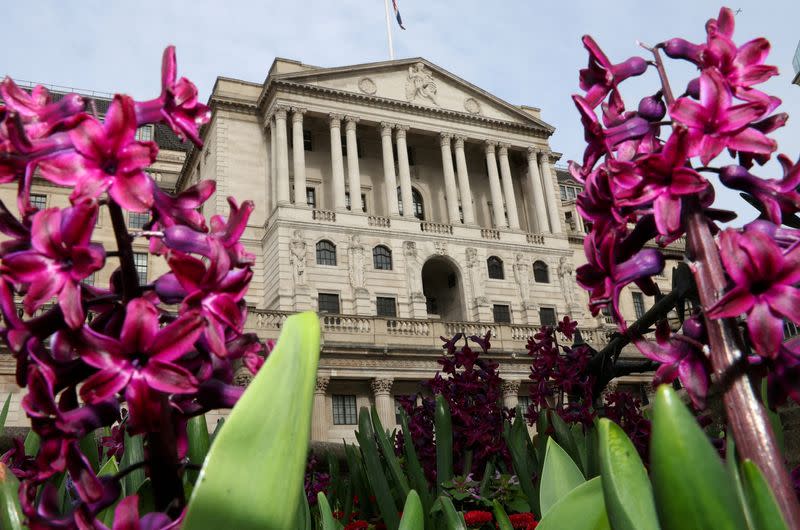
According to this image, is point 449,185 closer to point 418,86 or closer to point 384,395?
point 418,86

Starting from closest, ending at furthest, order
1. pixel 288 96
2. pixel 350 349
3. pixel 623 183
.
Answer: pixel 623 183 < pixel 350 349 < pixel 288 96

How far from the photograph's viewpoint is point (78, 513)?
1078 millimetres

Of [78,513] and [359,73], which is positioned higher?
[359,73]

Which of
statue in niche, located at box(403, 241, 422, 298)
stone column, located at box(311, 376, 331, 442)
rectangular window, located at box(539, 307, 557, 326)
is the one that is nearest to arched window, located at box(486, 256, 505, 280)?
rectangular window, located at box(539, 307, 557, 326)

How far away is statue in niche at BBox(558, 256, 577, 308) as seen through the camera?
3706 centimetres

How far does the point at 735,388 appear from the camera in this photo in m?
1.12

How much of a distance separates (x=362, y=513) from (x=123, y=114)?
10.3 feet

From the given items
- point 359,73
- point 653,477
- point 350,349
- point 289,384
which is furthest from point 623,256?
point 359,73

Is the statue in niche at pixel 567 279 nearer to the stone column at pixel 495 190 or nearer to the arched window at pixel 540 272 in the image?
the arched window at pixel 540 272

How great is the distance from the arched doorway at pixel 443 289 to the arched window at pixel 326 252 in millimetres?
5802

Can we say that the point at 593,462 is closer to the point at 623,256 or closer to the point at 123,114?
the point at 623,256

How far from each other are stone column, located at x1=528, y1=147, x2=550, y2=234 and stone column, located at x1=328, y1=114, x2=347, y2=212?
1241 cm

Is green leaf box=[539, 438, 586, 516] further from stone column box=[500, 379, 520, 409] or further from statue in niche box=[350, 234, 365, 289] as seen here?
statue in niche box=[350, 234, 365, 289]

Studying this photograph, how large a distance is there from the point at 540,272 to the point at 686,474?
123 ft
